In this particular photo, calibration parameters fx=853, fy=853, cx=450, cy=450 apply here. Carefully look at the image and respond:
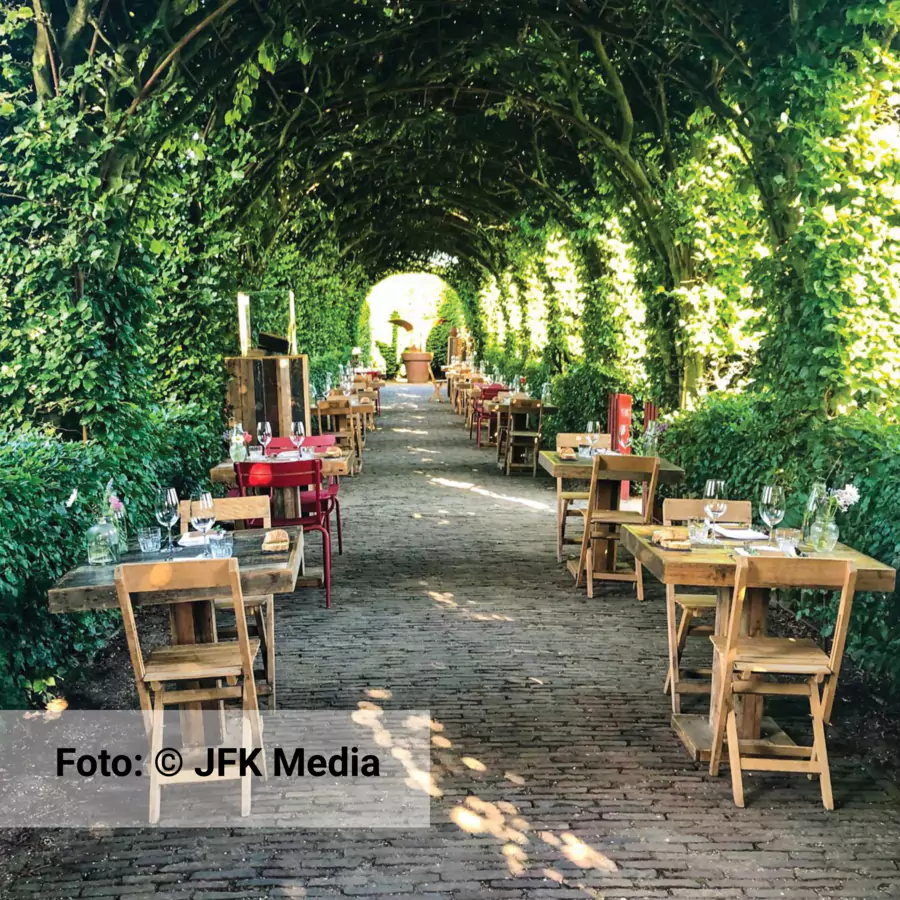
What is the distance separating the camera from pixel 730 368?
845 cm

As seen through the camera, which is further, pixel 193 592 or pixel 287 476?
pixel 287 476

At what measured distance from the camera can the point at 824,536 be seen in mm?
3799

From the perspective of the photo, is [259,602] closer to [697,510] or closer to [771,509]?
[697,510]

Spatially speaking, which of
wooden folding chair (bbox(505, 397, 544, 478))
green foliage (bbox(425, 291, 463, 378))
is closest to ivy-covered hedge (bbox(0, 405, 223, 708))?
wooden folding chair (bbox(505, 397, 544, 478))

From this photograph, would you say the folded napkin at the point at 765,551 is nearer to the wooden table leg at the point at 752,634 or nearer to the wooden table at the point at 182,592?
the wooden table leg at the point at 752,634

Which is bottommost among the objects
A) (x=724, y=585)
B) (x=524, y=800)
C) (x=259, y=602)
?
(x=524, y=800)

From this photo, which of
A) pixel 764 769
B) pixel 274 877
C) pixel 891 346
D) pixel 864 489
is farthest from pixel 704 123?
pixel 274 877

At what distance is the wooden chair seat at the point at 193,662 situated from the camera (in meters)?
3.33

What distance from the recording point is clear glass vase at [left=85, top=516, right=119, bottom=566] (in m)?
3.74

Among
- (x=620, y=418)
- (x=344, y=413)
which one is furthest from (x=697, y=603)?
(x=344, y=413)

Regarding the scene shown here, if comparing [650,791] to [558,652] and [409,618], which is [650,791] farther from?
[409,618]

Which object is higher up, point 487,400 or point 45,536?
point 487,400

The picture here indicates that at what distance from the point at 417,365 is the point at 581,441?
2673cm

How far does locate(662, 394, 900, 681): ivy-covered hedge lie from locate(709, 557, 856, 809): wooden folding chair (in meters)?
0.85
